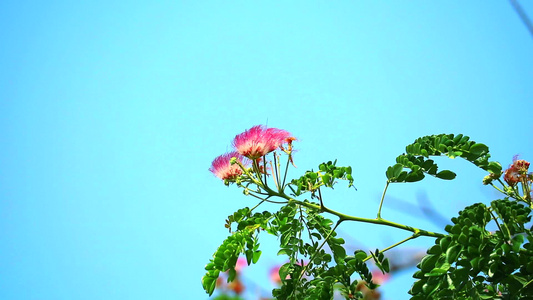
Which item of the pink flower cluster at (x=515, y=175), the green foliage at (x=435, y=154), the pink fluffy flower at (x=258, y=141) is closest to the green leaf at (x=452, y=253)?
the green foliage at (x=435, y=154)

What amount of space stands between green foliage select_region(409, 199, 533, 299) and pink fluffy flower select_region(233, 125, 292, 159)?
798 millimetres

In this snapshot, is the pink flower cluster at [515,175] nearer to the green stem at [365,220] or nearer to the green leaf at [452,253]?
the green stem at [365,220]

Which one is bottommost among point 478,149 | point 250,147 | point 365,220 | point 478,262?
point 478,262

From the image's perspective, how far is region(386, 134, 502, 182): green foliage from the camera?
2.44m

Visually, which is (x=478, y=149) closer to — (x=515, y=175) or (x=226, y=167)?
(x=515, y=175)

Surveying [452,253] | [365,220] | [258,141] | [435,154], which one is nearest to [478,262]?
[452,253]

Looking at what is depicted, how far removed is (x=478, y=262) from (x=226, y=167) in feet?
3.54

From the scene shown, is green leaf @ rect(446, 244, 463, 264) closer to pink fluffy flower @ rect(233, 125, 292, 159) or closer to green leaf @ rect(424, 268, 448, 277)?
green leaf @ rect(424, 268, 448, 277)

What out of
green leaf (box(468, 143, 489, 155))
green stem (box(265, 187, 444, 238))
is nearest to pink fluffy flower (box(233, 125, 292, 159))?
green stem (box(265, 187, 444, 238))

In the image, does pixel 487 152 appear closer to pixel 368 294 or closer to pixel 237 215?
pixel 368 294

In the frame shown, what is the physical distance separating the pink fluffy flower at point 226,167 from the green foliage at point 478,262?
0.87 metres

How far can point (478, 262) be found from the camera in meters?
1.97

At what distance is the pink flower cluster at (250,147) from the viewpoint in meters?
2.62

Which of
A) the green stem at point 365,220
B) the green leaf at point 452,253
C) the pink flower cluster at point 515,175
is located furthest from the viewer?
the pink flower cluster at point 515,175
